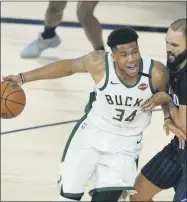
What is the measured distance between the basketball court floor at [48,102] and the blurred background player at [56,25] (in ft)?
0.40

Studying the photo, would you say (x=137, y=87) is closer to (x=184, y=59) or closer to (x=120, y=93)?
(x=120, y=93)

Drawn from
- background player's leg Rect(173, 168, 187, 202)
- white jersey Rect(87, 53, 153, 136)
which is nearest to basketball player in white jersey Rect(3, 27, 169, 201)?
white jersey Rect(87, 53, 153, 136)

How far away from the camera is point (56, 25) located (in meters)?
5.97

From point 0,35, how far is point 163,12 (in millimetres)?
1930

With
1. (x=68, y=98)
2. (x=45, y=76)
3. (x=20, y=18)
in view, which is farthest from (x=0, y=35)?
(x=45, y=76)

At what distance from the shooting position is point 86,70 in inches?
121

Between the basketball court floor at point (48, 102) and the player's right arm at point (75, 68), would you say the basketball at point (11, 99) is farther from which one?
the basketball court floor at point (48, 102)

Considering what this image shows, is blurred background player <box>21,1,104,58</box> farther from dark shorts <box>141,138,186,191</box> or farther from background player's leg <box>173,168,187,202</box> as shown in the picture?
background player's leg <box>173,168,187,202</box>

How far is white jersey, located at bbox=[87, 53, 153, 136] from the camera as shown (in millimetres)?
3002

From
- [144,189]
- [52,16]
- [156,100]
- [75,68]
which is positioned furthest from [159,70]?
[52,16]

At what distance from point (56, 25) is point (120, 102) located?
3062 mm

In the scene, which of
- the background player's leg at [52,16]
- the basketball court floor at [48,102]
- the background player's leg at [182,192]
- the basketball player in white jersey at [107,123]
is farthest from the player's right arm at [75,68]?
the background player's leg at [52,16]

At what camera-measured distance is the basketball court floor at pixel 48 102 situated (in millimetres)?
4340

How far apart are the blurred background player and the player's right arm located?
2.46m
